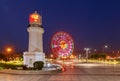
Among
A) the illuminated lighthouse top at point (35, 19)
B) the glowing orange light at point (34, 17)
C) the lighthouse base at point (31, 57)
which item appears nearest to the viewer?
the lighthouse base at point (31, 57)

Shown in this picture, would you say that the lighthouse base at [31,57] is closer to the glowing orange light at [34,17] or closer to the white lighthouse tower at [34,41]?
the white lighthouse tower at [34,41]

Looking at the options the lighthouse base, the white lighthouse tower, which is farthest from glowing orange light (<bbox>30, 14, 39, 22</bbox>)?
the lighthouse base

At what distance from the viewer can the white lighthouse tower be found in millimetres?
47344

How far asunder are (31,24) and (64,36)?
1639cm

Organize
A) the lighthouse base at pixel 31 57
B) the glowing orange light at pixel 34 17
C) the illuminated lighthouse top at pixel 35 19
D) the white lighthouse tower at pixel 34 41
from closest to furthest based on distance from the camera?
the lighthouse base at pixel 31 57 → the white lighthouse tower at pixel 34 41 → the illuminated lighthouse top at pixel 35 19 → the glowing orange light at pixel 34 17

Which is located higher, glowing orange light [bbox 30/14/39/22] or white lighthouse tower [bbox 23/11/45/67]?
glowing orange light [bbox 30/14/39/22]

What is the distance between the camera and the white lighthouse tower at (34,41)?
4734 cm

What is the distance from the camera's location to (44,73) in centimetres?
3162

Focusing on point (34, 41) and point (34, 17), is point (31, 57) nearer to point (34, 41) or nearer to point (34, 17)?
point (34, 41)

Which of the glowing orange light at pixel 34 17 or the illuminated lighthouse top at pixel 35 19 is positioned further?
the glowing orange light at pixel 34 17

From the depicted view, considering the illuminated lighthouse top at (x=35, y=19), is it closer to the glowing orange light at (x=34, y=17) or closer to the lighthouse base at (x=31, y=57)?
the glowing orange light at (x=34, y=17)

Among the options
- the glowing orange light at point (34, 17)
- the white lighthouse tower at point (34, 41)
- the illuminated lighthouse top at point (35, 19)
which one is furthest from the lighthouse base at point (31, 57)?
the glowing orange light at point (34, 17)

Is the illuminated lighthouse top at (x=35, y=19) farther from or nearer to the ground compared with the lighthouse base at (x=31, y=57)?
farther from the ground

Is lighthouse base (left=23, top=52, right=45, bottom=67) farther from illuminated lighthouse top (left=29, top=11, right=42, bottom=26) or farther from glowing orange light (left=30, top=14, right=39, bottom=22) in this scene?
glowing orange light (left=30, top=14, right=39, bottom=22)
